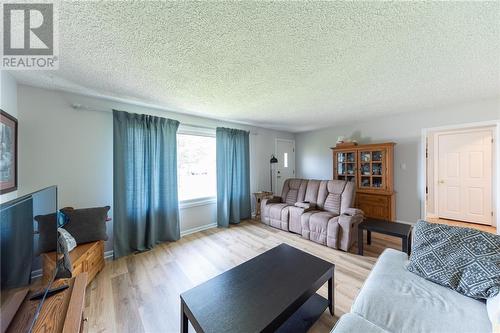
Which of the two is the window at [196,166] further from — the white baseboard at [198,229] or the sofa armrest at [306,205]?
the sofa armrest at [306,205]

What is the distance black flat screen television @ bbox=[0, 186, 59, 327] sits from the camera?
674mm

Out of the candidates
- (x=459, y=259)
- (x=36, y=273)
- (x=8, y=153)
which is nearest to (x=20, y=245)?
(x=36, y=273)

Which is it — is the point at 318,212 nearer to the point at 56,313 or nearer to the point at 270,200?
the point at 270,200

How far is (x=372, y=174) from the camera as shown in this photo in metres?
3.80

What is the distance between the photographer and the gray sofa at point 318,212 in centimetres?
268

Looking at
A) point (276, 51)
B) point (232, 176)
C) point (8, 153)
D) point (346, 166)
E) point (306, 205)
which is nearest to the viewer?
point (276, 51)

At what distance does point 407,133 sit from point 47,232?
5.03 meters

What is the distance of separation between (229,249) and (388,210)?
3056 mm

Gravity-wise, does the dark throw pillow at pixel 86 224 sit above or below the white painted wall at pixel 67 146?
below

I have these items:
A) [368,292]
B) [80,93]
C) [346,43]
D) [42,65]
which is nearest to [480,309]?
[368,292]

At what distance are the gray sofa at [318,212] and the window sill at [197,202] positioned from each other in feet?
3.47

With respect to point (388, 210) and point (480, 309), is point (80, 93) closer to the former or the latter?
point (480, 309)

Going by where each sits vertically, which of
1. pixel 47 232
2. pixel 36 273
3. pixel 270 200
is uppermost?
pixel 47 232

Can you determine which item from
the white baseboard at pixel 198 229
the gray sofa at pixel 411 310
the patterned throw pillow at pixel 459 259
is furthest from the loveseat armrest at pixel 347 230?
the white baseboard at pixel 198 229
